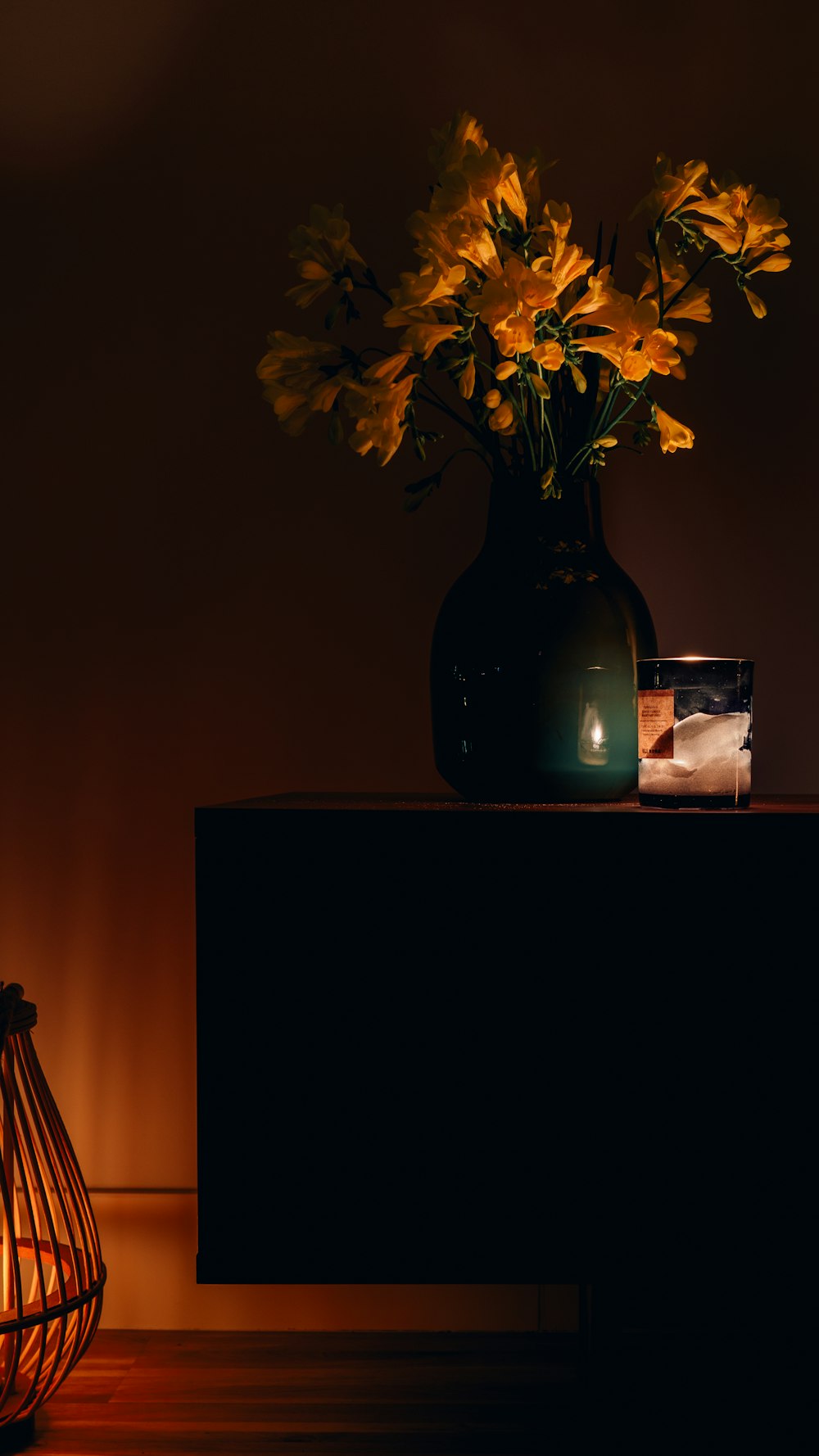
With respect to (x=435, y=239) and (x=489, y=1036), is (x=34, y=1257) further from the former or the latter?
(x=435, y=239)

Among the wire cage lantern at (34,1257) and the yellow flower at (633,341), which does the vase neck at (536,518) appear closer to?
the yellow flower at (633,341)

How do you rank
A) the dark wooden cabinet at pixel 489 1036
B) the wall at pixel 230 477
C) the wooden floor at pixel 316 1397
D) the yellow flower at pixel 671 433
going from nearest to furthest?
the dark wooden cabinet at pixel 489 1036
the yellow flower at pixel 671 433
the wooden floor at pixel 316 1397
the wall at pixel 230 477

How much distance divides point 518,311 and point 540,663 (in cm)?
29

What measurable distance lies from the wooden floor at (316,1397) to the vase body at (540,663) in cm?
67

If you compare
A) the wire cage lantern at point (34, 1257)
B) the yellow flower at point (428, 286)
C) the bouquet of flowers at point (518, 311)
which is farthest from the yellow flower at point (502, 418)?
the wire cage lantern at point (34, 1257)

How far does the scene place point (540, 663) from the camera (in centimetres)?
94

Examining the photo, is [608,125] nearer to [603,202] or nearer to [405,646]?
[603,202]

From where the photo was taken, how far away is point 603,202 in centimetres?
133

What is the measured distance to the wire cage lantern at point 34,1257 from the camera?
1037 mm

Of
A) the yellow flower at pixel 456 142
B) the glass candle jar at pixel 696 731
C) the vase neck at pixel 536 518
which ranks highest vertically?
the yellow flower at pixel 456 142

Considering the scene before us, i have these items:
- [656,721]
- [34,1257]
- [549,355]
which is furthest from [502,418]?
[34,1257]

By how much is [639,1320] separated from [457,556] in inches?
38.1

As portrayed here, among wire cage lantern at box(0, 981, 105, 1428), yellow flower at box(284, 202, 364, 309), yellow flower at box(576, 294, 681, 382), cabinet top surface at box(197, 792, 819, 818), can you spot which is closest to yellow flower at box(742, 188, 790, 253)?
yellow flower at box(576, 294, 681, 382)

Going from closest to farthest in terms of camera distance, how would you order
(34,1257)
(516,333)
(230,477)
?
(516,333), (34,1257), (230,477)
